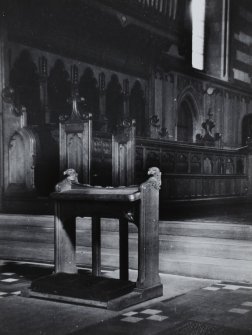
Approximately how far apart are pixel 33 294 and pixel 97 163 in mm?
3265

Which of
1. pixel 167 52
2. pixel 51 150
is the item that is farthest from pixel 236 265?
pixel 167 52

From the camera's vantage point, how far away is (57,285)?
12.4 feet

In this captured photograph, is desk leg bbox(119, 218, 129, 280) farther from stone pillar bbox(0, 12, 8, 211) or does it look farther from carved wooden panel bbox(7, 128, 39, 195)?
stone pillar bbox(0, 12, 8, 211)

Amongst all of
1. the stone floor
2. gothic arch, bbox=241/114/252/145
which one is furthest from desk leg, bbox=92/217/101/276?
gothic arch, bbox=241/114/252/145

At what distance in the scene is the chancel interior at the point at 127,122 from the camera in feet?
16.2

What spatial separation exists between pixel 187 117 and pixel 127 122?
7.39 m

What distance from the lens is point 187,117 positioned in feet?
46.5

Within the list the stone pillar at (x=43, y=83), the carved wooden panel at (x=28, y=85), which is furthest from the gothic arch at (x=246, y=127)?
the carved wooden panel at (x=28, y=85)

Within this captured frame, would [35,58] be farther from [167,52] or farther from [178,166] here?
[167,52]

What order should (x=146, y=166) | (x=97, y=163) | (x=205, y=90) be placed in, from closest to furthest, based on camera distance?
1. (x=97, y=163)
2. (x=146, y=166)
3. (x=205, y=90)

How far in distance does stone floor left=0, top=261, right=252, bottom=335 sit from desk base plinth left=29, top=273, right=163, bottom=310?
5cm

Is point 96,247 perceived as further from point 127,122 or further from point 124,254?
point 127,122

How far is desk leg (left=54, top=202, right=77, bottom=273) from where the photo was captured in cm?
421

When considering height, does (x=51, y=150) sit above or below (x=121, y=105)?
below
